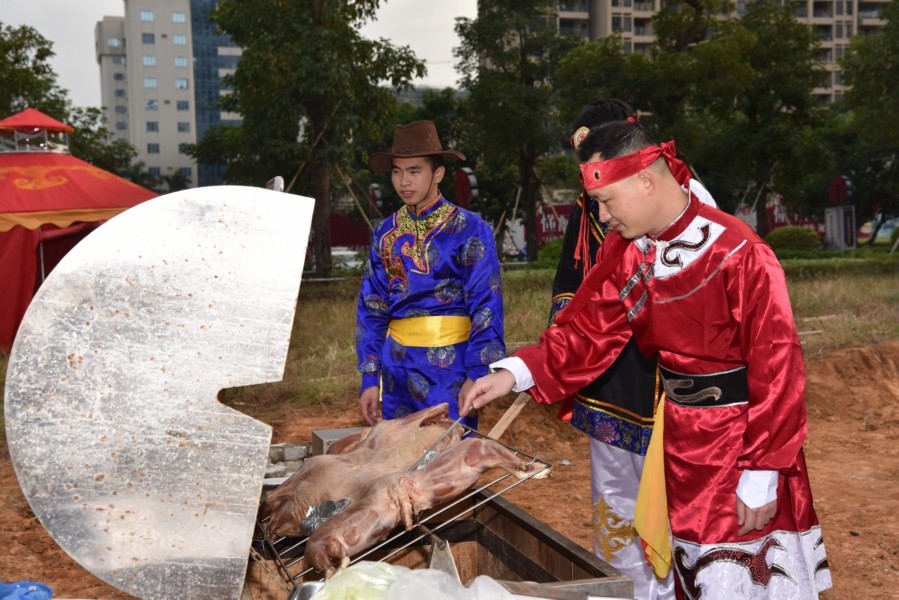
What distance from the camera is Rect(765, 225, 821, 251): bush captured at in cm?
2731

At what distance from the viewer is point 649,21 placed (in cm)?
6312

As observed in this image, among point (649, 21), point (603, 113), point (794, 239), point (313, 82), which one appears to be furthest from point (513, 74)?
point (649, 21)

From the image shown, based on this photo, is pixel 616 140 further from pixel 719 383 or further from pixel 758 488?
pixel 758 488

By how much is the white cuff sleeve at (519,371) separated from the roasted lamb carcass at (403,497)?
446 mm

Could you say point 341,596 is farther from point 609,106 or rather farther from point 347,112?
point 347,112

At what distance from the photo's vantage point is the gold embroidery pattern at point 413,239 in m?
3.85

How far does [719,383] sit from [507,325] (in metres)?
7.85

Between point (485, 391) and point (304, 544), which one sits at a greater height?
point (485, 391)

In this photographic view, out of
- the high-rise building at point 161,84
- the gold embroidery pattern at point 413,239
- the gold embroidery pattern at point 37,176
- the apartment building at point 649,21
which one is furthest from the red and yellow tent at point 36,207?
the high-rise building at point 161,84

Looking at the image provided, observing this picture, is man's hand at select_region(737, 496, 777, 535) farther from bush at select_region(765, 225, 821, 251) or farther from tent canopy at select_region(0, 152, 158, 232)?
bush at select_region(765, 225, 821, 251)

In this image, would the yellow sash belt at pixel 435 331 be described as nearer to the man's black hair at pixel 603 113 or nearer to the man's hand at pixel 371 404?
the man's hand at pixel 371 404

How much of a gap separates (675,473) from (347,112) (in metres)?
14.5

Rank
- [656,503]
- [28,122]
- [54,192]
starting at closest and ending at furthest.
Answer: [656,503], [54,192], [28,122]

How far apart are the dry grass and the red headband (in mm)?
5572
